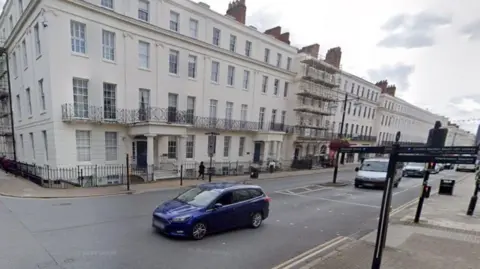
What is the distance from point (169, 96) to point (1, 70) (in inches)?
809

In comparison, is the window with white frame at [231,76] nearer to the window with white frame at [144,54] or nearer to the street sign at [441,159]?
the window with white frame at [144,54]

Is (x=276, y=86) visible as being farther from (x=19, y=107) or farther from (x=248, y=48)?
(x=19, y=107)

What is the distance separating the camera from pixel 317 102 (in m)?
36.1

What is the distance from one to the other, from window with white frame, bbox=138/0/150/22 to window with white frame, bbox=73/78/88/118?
6499 millimetres

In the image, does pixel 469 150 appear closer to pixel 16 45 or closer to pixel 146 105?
pixel 146 105

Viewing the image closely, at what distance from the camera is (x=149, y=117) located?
1923 centimetres

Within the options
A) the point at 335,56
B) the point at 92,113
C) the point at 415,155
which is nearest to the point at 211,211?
the point at 415,155

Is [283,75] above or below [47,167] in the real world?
above

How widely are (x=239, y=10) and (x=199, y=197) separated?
942 inches

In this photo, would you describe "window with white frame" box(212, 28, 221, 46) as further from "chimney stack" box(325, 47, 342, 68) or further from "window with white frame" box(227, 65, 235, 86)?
"chimney stack" box(325, 47, 342, 68)

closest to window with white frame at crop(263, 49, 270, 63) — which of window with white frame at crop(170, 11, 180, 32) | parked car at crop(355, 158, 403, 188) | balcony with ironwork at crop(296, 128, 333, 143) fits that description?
balcony with ironwork at crop(296, 128, 333, 143)

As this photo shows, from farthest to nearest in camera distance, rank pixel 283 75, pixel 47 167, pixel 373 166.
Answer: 1. pixel 283 75
2. pixel 373 166
3. pixel 47 167

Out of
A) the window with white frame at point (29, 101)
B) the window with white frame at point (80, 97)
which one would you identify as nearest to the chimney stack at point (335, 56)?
the window with white frame at point (80, 97)

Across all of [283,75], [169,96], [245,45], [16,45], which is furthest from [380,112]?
[16,45]
